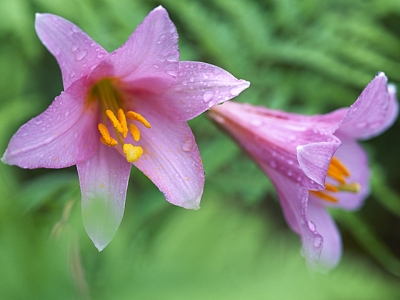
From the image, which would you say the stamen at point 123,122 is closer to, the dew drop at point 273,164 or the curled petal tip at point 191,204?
the curled petal tip at point 191,204

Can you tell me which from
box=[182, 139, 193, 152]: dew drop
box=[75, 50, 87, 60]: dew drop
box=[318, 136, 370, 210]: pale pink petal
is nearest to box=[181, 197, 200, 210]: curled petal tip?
box=[182, 139, 193, 152]: dew drop

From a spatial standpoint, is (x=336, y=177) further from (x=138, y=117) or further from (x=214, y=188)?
(x=214, y=188)

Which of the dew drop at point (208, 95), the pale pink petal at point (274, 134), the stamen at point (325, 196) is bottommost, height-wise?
the stamen at point (325, 196)

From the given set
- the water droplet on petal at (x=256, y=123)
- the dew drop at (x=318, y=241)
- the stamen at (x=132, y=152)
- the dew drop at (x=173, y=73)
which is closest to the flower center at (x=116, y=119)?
the stamen at (x=132, y=152)

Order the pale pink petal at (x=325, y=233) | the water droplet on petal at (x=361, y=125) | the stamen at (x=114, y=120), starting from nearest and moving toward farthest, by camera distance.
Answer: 1. the stamen at (x=114, y=120)
2. the water droplet on petal at (x=361, y=125)
3. the pale pink petal at (x=325, y=233)

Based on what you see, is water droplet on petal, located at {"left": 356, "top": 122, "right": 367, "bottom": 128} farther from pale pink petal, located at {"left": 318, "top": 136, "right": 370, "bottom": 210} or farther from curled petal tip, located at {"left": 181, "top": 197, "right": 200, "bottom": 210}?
curled petal tip, located at {"left": 181, "top": 197, "right": 200, "bottom": 210}

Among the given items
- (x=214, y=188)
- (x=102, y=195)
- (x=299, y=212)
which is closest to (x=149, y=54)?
Answer: (x=102, y=195)
